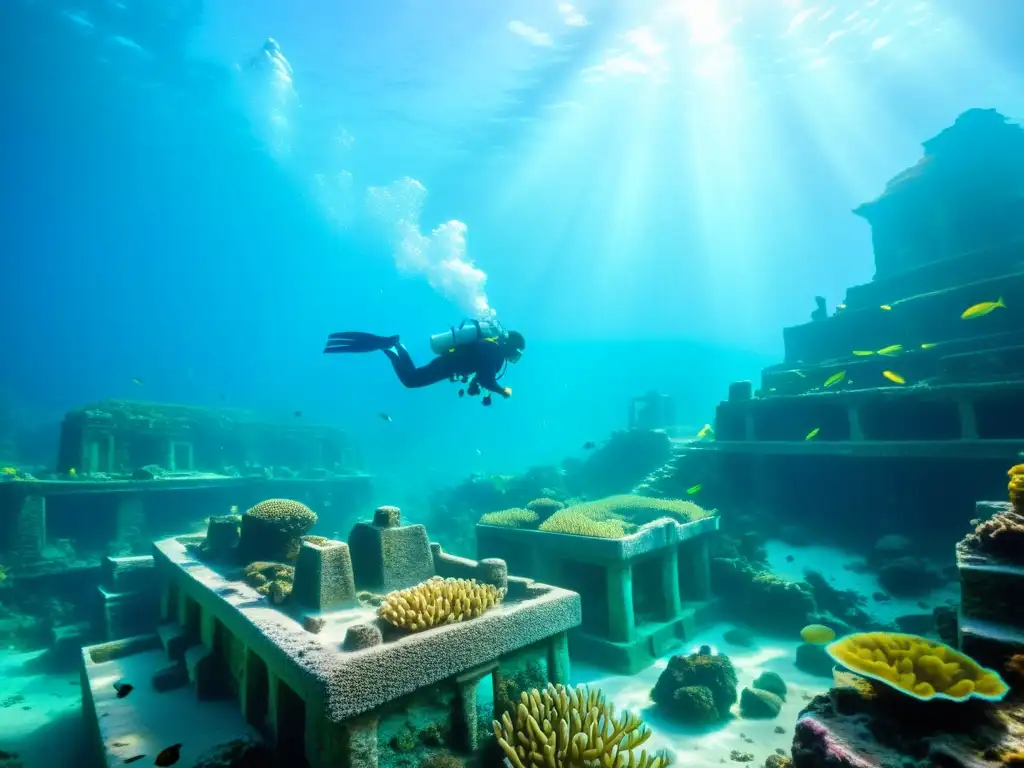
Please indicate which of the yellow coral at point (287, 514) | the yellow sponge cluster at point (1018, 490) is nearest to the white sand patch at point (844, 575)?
the yellow sponge cluster at point (1018, 490)

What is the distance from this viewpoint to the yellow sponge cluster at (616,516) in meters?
12.0

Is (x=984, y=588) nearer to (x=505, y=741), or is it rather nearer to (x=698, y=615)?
(x=505, y=741)

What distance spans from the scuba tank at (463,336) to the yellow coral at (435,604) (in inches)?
174

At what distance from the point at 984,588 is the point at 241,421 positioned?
40815 millimetres

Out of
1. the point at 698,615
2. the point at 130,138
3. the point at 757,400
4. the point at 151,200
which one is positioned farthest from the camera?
the point at 151,200

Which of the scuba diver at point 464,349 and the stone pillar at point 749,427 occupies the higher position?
the scuba diver at point 464,349

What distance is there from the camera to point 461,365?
30.9 ft

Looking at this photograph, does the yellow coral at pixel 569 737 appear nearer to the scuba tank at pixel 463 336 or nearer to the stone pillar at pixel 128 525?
the scuba tank at pixel 463 336

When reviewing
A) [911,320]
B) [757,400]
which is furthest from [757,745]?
[911,320]

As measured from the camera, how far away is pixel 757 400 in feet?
62.6

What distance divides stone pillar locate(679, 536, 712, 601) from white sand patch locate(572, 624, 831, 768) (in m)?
1.09

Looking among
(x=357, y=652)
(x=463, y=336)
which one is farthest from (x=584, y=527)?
(x=357, y=652)

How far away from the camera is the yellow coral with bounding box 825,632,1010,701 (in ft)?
11.1

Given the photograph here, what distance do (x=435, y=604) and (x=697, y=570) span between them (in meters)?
10.9
